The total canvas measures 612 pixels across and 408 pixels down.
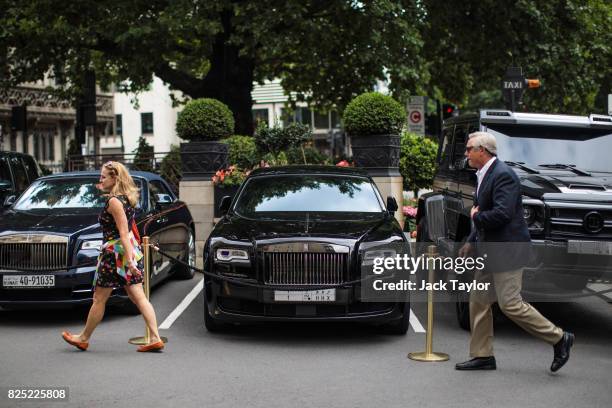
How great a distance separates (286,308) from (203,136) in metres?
8.15

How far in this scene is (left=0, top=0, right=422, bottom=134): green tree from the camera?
20734 mm

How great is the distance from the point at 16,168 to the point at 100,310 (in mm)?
7797

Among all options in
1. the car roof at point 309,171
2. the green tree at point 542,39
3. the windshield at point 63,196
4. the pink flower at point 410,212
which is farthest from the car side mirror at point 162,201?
the green tree at point 542,39

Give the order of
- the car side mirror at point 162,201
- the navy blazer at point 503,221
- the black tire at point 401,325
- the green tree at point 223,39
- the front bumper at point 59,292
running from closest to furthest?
the navy blazer at point 503,221 < the black tire at point 401,325 < the front bumper at point 59,292 < the car side mirror at point 162,201 < the green tree at point 223,39

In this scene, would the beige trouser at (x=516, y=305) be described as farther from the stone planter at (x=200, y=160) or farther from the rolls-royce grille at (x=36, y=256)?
the stone planter at (x=200, y=160)

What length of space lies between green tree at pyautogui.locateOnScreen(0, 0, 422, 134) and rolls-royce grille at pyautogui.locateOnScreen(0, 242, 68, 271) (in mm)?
11607

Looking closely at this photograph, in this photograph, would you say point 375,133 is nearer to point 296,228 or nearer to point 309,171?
point 309,171

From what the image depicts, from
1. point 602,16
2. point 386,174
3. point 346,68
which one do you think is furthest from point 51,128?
point 386,174

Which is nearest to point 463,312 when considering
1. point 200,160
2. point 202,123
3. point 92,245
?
point 92,245

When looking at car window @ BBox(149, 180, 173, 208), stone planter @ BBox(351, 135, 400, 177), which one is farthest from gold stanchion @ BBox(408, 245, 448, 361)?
stone planter @ BBox(351, 135, 400, 177)

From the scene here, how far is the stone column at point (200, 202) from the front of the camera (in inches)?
608

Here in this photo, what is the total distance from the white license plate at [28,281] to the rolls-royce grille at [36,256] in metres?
0.11

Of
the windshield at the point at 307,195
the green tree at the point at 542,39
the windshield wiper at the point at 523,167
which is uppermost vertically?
the green tree at the point at 542,39

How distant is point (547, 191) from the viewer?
8500 mm
